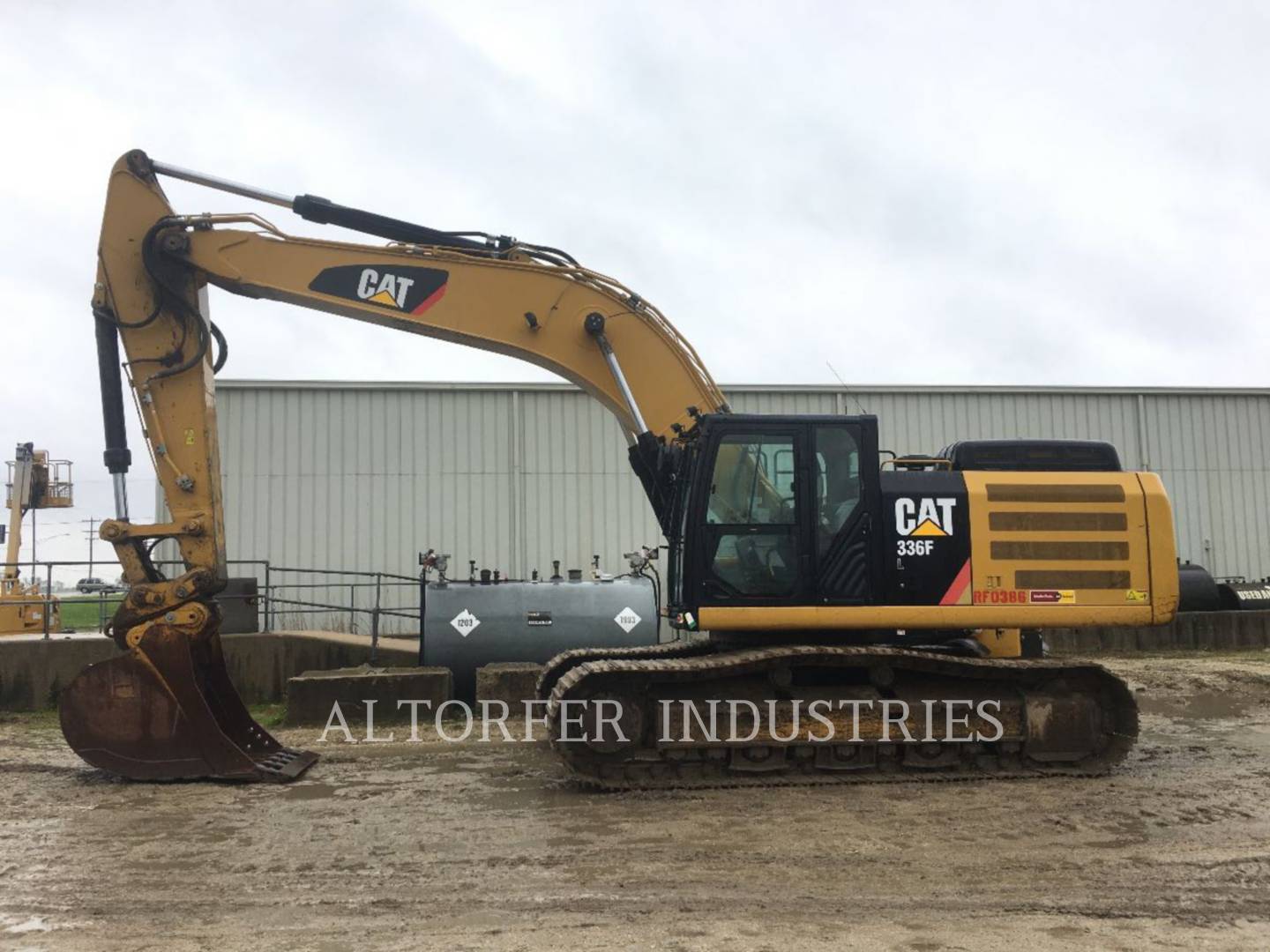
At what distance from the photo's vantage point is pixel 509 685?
1062 centimetres

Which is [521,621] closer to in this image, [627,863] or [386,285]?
[386,285]

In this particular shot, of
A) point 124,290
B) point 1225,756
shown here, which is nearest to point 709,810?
point 1225,756

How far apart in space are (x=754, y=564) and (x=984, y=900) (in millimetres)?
3019

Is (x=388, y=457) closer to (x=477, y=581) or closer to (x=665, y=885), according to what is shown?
(x=477, y=581)

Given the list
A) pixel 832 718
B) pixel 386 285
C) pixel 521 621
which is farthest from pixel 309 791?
pixel 521 621

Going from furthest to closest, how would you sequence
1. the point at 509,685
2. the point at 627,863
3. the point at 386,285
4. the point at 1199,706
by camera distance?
the point at 1199,706, the point at 509,685, the point at 386,285, the point at 627,863

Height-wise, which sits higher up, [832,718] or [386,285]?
[386,285]

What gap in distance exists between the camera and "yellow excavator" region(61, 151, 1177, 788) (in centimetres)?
733

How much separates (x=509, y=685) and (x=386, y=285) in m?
4.47

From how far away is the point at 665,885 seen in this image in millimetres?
5129

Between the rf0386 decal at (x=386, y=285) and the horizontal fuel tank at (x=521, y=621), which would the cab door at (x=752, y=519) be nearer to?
the rf0386 decal at (x=386, y=285)

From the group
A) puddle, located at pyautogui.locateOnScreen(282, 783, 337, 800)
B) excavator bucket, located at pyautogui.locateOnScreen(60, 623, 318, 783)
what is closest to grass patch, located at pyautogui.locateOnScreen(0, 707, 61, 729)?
excavator bucket, located at pyautogui.locateOnScreen(60, 623, 318, 783)

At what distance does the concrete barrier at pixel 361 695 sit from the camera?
1040cm

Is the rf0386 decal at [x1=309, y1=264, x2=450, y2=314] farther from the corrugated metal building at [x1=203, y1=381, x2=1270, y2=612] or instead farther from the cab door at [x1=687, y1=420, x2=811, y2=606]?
the corrugated metal building at [x1=203, y1=381, x2=1270, y2=612]
